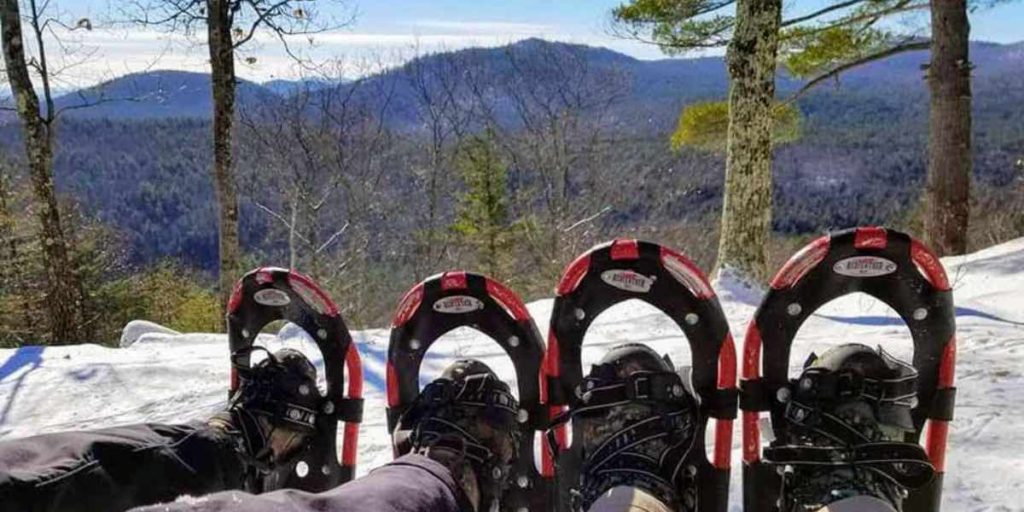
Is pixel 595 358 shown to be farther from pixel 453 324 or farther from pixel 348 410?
pixel 348 410

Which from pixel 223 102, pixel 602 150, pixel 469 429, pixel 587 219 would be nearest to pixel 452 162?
pixel 602 150

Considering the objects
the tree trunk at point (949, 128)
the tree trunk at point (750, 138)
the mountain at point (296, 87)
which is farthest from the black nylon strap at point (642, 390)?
the mountain at point (296, 87)

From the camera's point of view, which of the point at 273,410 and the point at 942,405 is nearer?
the point at 942,405

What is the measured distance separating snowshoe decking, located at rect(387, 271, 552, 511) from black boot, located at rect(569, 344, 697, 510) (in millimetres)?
269

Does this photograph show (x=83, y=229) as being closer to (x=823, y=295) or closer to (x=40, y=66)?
(x=40, y=66)

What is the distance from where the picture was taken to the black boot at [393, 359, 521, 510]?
155 cm

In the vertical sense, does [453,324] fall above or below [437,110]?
below

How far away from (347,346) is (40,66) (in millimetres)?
7733

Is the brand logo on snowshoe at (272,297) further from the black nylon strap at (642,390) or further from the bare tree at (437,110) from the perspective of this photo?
the bare tree at (437,110)

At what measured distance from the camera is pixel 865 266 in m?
1.67

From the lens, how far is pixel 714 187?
20.9m

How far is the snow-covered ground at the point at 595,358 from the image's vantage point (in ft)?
5.85

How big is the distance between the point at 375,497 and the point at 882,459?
95 cm

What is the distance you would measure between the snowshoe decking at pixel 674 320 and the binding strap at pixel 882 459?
0.25 meters
